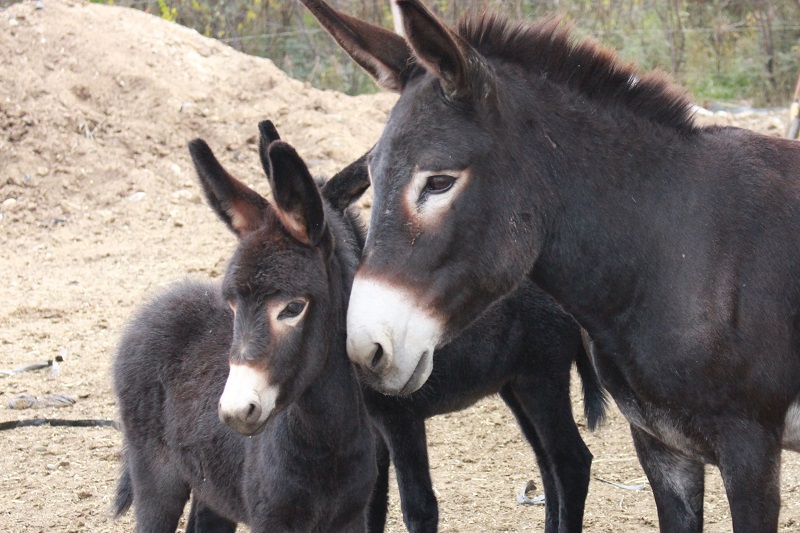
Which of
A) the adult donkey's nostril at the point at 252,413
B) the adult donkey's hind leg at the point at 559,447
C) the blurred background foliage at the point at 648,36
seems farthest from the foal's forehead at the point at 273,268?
the blurred background foliage at the point at 648,36

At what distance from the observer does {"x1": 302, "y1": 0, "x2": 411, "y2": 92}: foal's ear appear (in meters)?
3.28

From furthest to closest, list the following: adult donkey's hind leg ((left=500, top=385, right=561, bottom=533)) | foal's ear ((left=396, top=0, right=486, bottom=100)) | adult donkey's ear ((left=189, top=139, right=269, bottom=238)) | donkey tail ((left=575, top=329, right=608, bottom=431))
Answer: donkey tail ((left=575, top=329, right=608, bottom=431)) < adult donkey's hind leg ((left=500, top=385, right=561, bottom=533)) < adult donkey's ear ((left=189, top=139, right=269, bottom=238)) < foal's ear ((left=396, top=0, right=486, bottom=100))

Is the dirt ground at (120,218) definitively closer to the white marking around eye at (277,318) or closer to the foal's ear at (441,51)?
the white marking around eye at (277,318)

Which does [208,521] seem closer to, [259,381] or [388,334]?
[259,381]

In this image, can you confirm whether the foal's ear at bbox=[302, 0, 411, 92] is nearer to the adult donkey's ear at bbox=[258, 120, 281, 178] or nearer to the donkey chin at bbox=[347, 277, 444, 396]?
the adult donkey's ear at bbox=[258, 120, 281, 178]

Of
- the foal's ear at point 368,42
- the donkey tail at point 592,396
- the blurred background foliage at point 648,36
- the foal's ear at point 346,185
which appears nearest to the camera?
the foal's ear at point 368,42

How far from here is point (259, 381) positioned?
325 centimetres

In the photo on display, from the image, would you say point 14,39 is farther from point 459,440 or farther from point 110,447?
point 459,440

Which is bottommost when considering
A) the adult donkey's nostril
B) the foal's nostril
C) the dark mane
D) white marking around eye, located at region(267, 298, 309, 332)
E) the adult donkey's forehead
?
the adult donkey's nostril

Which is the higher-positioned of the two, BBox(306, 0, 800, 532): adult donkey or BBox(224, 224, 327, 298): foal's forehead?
BBox(306, 0, 800, 532): adult donkey

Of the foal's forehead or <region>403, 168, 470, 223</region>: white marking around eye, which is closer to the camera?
<region>403, 168, 470, 223</region>: white marking around eye

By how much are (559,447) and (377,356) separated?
2.17m

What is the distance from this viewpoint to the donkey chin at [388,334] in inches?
114

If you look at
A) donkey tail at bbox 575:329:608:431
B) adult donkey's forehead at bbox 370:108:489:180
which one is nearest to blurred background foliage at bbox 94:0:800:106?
donkey tail at bbox 575:329:608:431
